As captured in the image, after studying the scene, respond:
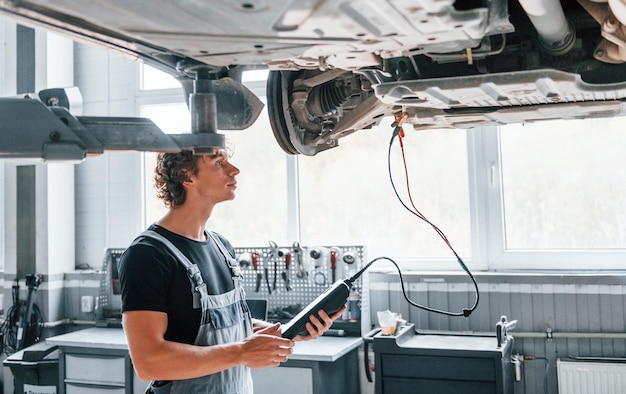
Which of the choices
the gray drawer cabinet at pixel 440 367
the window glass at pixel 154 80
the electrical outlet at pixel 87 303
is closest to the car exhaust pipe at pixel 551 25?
the gray drawer cabinet at pixel 440 367

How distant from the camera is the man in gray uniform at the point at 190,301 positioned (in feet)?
5.55

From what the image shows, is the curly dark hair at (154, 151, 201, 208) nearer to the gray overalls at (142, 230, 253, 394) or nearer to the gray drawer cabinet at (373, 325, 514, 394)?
the gray overalls at (142, 230, 253, 394)

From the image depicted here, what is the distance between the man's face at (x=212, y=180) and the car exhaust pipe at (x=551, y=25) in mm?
1077

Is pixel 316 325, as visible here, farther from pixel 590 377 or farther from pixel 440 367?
pixel 590 377

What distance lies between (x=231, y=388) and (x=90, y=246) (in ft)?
9.22

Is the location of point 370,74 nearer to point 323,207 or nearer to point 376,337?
point 376,337

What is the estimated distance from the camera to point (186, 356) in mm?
1688

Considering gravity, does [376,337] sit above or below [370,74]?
below

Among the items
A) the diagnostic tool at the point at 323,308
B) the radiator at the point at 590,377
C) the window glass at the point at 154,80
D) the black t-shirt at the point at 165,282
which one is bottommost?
the radiator at the point at 590,377

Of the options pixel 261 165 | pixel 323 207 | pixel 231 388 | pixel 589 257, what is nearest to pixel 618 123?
pixel 589 257

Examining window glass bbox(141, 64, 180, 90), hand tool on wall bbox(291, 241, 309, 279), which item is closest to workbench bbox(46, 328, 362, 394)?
hand tool on wall bbox(291, 241, 309, 279)

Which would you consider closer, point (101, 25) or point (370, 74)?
point (101, 25)

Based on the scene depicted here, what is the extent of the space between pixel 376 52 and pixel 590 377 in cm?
246

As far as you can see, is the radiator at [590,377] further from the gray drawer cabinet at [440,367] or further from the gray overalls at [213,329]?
the gray overalls at [213,329]
